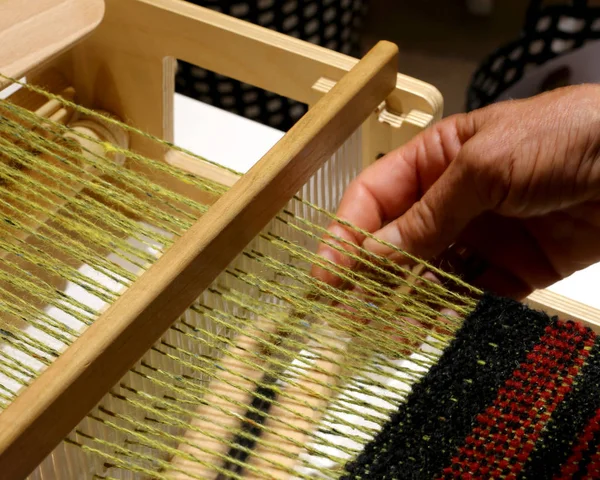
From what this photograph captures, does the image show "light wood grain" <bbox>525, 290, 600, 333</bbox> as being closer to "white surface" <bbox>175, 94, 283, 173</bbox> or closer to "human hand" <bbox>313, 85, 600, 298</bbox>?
"human hand" <bbox>313, 85, 600, 298</bbox>

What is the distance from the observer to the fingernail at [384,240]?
0.81 metres

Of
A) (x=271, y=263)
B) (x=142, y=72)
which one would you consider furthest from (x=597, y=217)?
(x=142, y=72)

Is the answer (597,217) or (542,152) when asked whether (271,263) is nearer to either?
(542,152)

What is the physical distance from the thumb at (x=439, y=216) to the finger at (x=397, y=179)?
0.05 metres

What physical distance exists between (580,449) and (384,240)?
A: 0.28 metres

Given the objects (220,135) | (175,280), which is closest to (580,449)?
(175,280)

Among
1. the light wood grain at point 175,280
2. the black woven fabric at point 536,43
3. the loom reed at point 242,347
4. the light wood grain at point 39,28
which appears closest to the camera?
the light wood grain at point 175,280

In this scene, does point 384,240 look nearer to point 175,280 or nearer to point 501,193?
point 501,193

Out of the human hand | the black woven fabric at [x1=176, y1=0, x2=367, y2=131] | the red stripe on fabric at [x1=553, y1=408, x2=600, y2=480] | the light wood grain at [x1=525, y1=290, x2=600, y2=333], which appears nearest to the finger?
the human hand

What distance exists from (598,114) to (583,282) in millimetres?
379

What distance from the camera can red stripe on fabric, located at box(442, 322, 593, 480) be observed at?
641 millimetres

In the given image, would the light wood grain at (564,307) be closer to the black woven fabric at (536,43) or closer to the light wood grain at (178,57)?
the light wood grain at (178,57)

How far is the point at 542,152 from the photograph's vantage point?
0.75 meters

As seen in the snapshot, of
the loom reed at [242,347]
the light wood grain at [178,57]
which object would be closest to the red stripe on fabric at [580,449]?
the loom reed at [242,347]
